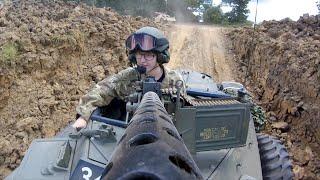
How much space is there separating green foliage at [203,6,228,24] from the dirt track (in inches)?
381

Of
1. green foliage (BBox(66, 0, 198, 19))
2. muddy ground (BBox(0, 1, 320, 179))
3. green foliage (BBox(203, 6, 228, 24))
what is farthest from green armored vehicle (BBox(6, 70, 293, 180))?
green foliage (BBox(203, 6, 228, 24))

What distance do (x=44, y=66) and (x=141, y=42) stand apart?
16.2ft

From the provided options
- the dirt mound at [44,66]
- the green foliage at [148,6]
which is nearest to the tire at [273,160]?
the dirt mound at [44,66]

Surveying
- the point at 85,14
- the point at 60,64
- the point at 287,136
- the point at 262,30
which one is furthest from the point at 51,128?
the point at 262,30

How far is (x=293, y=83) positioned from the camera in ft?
30.8

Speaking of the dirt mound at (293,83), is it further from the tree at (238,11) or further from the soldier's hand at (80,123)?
the tree at (238,11)

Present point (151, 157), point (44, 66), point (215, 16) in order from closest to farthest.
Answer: point (151, 157) < point (44, 66) < point (215, 16)

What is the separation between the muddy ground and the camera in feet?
25.7

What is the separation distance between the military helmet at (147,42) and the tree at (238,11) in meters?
26.4

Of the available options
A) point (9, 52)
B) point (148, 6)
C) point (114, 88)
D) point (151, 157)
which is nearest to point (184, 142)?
point (114, 88)

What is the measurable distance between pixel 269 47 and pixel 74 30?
549 centimetres

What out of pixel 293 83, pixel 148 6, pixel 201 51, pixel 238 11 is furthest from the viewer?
pixel 238 11

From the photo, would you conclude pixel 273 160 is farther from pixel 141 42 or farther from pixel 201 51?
pixel 201 51

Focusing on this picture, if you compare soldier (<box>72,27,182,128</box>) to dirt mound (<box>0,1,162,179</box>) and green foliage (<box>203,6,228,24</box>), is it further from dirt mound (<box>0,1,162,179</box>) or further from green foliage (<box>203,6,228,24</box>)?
green foliage (<box>203,6,228,24</box>)
